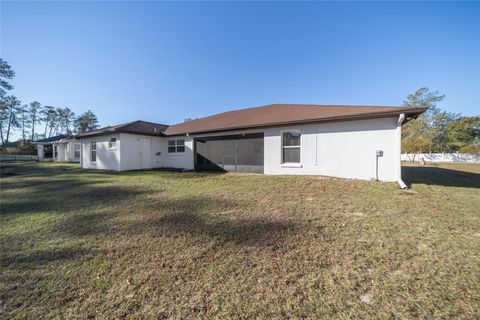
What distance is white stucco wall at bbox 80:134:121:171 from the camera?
506 inches

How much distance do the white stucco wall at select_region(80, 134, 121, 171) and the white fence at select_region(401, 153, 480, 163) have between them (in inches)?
1420

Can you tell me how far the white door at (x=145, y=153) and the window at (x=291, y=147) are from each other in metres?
9.97

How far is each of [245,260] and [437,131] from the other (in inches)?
1768

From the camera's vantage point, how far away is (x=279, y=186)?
7062mm

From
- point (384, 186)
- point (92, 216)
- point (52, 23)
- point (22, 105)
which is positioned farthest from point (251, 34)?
point (22, 105)

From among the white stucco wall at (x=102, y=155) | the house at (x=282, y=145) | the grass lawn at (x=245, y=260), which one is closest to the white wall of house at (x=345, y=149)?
the house at (x=282, y=145)

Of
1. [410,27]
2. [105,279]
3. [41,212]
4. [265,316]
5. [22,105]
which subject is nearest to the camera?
[265,316]

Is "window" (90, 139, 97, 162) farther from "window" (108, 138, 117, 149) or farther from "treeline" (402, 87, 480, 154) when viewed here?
"treeline" (402, 87, 480, 154)

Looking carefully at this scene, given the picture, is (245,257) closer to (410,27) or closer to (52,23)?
(52,23)

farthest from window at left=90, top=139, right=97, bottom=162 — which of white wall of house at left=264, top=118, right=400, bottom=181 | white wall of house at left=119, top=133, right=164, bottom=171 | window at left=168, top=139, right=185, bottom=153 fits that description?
white wall of house at left=264, top=118, right=400, bottom=181

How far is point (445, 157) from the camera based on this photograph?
29172 mm

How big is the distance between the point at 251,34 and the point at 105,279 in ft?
45.7

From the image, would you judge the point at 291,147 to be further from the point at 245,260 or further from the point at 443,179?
the point at 245,260

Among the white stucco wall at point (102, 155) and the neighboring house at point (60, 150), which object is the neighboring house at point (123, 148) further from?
the neighboring house at point (60, 150)
